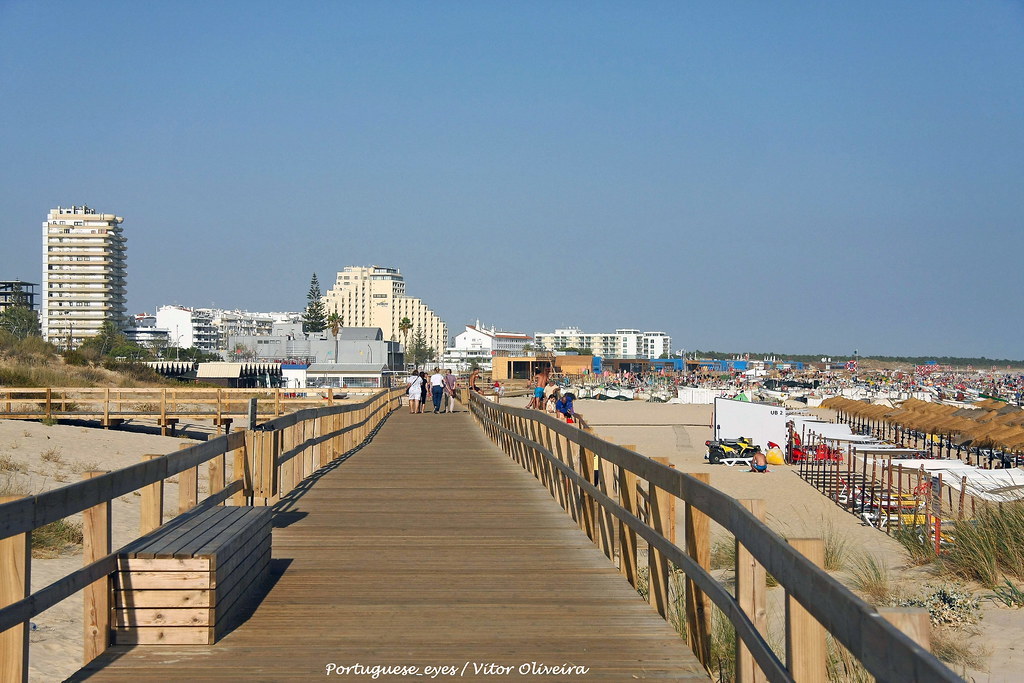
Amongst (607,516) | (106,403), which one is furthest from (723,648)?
(106,403)

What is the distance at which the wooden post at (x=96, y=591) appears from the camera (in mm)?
5008

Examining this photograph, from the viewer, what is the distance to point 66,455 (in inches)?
974

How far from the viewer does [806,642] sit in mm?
3451

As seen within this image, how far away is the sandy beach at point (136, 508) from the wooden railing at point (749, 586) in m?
0.43

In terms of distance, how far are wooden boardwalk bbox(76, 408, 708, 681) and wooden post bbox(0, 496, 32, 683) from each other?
1.79ft

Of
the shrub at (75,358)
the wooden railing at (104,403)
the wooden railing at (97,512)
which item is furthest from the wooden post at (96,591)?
the shrub at (75,358)

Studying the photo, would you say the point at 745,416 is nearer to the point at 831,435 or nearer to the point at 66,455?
the point at 831,435

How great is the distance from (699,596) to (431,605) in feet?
6.08

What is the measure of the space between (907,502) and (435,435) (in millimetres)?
12338

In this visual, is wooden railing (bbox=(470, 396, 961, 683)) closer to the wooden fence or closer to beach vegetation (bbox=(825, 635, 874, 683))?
beach vegetation (bbox=(825, 635, 874, 683))

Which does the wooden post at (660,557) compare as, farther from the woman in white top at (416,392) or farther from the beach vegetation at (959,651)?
the woman in white top at (416,392)

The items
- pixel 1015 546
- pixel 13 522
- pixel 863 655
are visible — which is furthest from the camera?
pixel 1015 546

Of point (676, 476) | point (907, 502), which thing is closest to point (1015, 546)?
point (676, 476)

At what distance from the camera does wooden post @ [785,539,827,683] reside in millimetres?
3414
